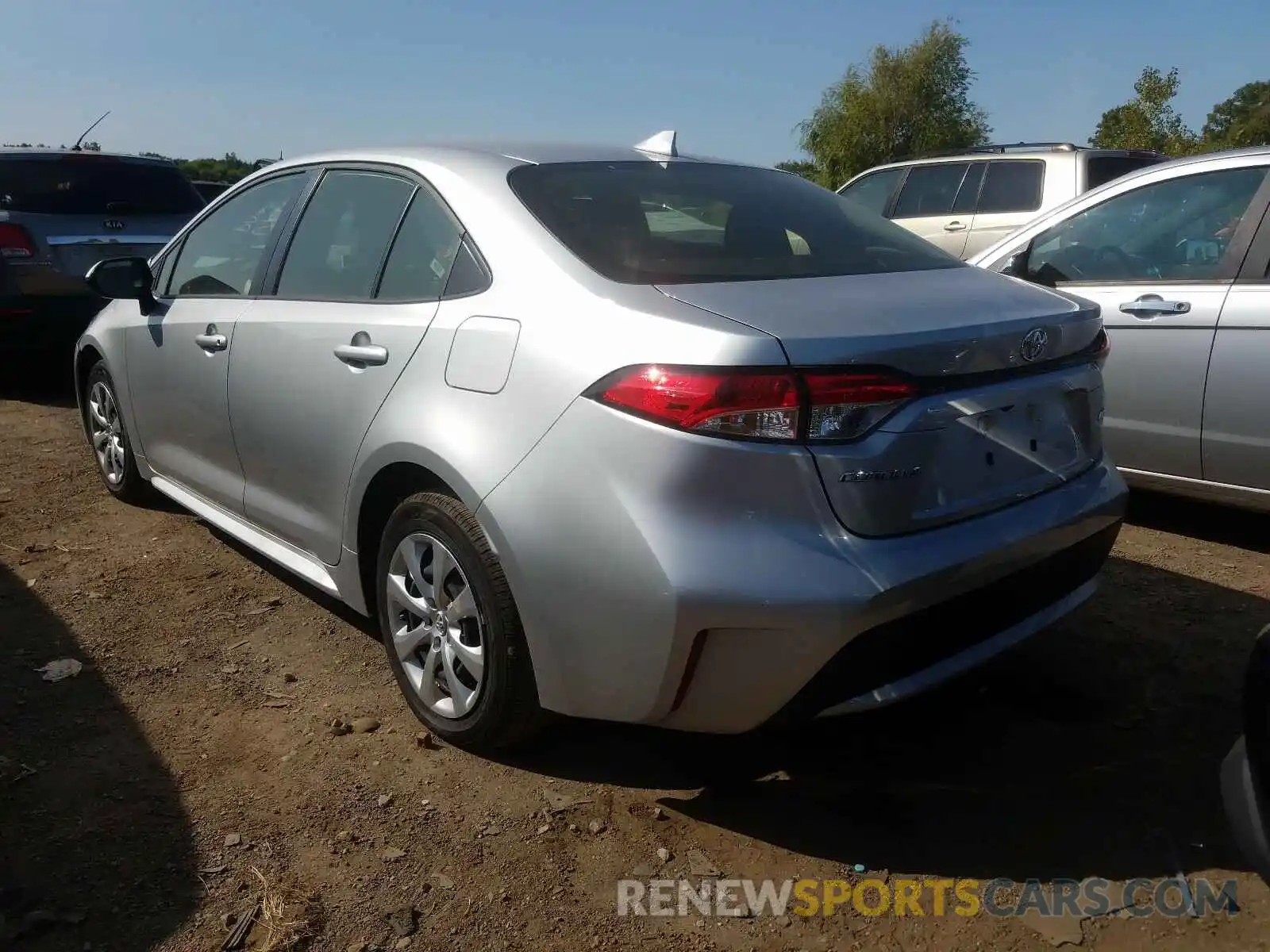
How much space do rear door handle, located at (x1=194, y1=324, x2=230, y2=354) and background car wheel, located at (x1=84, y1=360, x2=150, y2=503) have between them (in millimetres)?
1123

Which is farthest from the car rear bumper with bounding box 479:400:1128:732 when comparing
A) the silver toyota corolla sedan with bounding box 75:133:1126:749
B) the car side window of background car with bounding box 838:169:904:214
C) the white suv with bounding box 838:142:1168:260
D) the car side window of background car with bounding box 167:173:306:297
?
the car side window of background car with bounding box 838:169:904:214

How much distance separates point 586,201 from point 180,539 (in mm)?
2708

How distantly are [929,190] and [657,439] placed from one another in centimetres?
869

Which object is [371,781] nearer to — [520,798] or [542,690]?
[520,798]

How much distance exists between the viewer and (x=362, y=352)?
2.94 m

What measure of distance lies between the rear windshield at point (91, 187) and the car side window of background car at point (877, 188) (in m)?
5.90

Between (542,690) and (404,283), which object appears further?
(404,283)

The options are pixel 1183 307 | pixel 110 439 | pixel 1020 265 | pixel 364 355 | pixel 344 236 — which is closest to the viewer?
pixel 364 355

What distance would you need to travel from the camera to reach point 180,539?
4605mm

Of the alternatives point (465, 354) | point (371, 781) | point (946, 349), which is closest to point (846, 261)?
point (946, 349)

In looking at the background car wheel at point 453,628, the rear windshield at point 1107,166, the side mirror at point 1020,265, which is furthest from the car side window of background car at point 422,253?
the rear windshield at point 1107,166

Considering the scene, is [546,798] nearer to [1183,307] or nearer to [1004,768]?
[1004,768]

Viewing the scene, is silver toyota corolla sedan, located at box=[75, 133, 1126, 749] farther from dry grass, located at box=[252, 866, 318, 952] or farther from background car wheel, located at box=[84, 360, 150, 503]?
background car wheel, located at box=[84, 360, 150, 503]

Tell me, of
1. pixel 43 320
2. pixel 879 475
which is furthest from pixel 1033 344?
pixel 43 320
